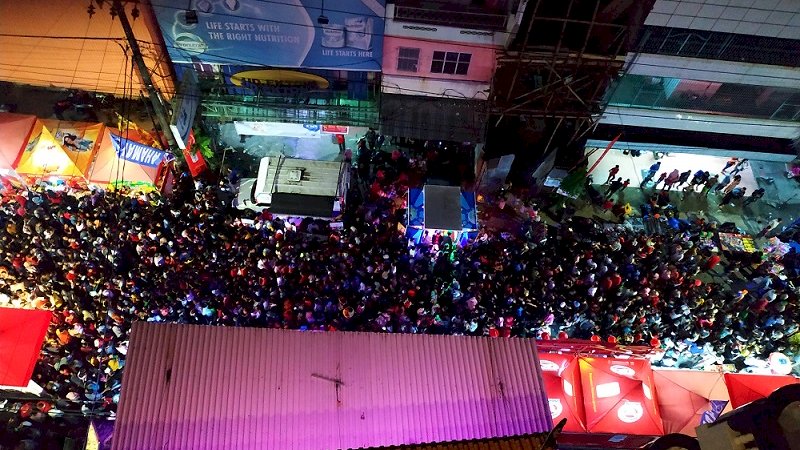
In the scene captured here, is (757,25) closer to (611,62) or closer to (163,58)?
(611,62)

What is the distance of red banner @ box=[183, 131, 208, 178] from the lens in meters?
17.9

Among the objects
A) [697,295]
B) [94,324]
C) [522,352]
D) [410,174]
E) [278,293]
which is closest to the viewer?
[522,352]

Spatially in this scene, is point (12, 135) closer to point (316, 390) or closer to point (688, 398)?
point (316, 390)

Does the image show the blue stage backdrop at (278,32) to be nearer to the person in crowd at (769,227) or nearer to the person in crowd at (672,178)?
the person in crowd at (672,178)

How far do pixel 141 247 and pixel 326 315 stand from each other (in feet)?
20.0

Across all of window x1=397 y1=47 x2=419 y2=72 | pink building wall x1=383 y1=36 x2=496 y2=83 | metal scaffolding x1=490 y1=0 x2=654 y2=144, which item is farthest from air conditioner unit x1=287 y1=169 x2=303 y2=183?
metal scaffolding x1=490 y1=0 x2=654 y2=144

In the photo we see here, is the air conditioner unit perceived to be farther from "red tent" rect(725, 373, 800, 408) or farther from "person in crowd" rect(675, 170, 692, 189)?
"person in crowd" rect(675, 170, 692, 189)

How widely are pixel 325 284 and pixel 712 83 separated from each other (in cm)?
1477

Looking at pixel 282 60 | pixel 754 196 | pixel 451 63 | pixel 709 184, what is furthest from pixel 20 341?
pixel 754 196

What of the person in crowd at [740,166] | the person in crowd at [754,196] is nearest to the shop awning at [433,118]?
the person in crowd at [740,166]

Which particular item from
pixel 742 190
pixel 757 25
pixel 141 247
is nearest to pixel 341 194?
pixel 141 247

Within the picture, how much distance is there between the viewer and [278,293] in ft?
50.0

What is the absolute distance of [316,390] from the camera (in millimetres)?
9289

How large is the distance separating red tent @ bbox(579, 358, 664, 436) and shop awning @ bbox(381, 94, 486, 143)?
897cm
